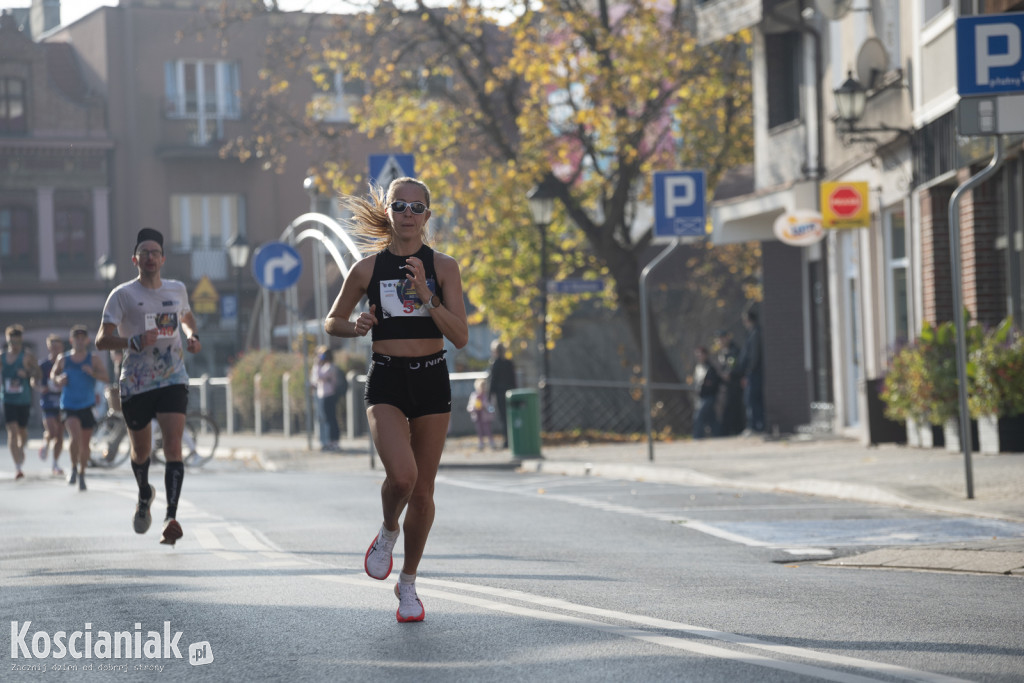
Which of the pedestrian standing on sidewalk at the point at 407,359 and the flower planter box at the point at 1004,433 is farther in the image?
the flower planter box at the point at 1004,433

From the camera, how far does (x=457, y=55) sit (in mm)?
28672

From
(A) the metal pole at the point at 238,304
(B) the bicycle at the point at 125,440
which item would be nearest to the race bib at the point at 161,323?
(B) the bicycle at the point at 125,440

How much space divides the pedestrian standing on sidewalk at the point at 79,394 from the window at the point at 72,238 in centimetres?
3513

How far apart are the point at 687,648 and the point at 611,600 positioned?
1.45 metres

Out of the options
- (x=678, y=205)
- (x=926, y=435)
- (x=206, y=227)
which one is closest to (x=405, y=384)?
(x=678, y=205)

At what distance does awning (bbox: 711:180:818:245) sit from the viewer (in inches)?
973

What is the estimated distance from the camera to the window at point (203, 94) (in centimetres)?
5416

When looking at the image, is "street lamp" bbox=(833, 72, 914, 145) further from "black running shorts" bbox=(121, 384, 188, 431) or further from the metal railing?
"black running shorts" bbox=(121, 384, 188, 431)

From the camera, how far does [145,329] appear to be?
10656 mm

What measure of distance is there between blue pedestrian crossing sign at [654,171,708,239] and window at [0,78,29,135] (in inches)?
1476

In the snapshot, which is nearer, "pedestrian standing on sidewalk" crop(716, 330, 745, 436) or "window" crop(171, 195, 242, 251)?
"pedestrian standing on sidewalk" crop(716, 330, 745, 436)

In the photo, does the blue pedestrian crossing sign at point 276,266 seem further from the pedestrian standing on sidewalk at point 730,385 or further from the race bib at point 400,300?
the race bib at point 400,300

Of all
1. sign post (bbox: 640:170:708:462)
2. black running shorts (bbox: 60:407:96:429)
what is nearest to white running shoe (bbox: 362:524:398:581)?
black running shorts (bbox: 60:407:96:429)

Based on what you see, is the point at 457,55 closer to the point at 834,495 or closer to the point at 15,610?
the point at 834,495
